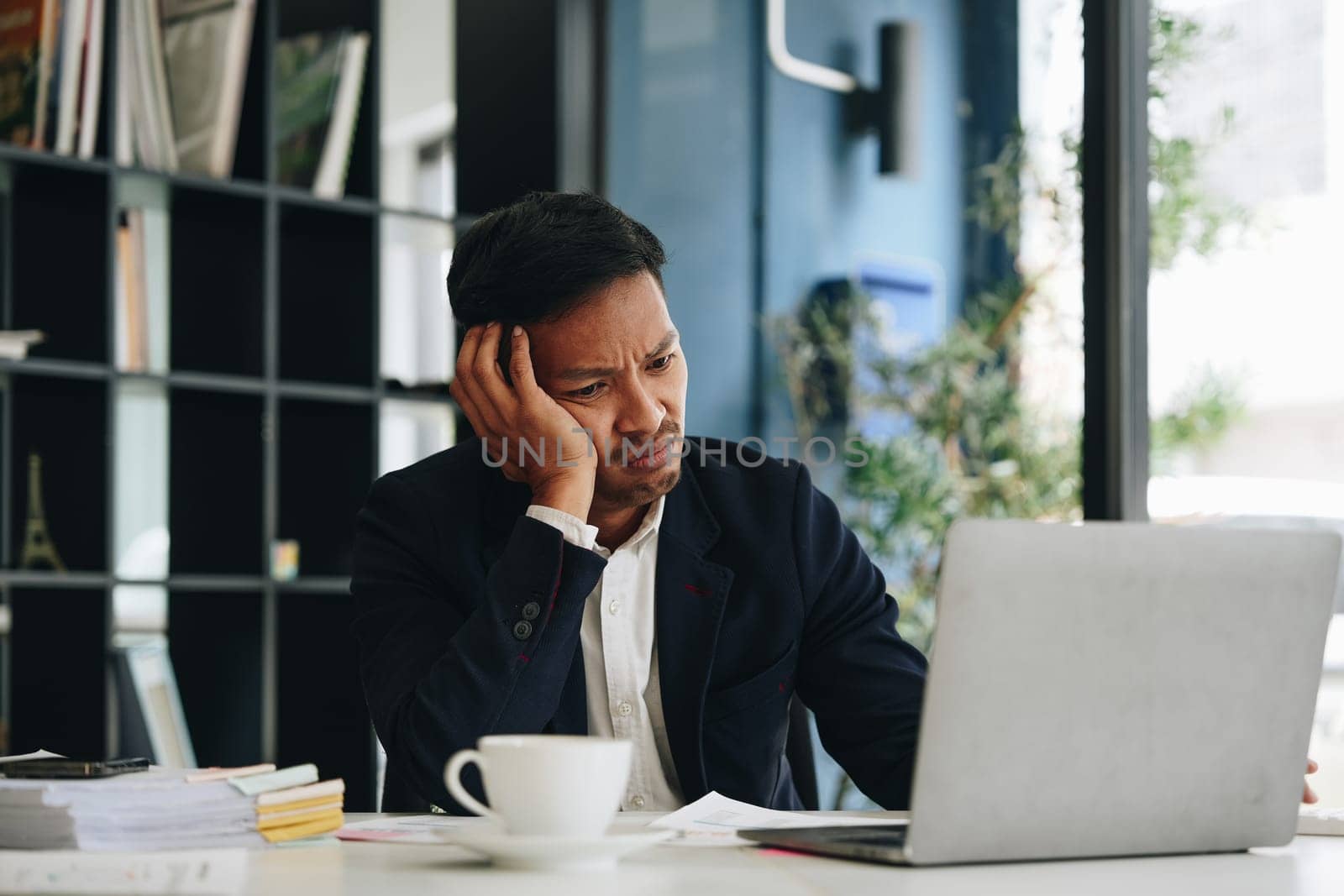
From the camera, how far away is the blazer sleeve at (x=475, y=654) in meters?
1.44

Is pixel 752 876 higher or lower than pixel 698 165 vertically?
lower

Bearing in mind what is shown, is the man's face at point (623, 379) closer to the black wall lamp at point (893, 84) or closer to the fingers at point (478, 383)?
the fingers at point (478, 383)

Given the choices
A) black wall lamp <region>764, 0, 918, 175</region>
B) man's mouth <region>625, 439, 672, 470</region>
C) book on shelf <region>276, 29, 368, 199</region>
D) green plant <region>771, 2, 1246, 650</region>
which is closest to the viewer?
man's mouth <region>625, 439, 672, 470</region>

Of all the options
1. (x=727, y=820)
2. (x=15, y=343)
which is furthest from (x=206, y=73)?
(x=727, y=820)

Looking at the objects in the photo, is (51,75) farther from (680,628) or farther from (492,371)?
(680,628)

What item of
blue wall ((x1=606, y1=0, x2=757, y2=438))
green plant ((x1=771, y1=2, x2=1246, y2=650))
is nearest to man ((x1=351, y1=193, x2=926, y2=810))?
blue wall ((x1=606, y1=0, x2=757, y2=438))

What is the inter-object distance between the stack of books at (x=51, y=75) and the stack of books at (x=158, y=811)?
69.6 inches

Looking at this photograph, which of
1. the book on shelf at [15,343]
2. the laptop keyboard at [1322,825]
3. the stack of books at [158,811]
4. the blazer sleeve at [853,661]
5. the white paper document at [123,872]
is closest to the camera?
the white paper document at [123,872]

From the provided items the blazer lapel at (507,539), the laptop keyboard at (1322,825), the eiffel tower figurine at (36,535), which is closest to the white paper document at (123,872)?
the blazer lapel at (507,539)

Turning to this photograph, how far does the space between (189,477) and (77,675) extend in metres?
0.42

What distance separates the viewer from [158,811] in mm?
1036

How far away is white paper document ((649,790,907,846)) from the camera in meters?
1.11

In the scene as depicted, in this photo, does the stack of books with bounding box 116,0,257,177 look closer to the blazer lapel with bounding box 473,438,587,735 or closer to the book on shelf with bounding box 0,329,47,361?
the book on shelf with bounding box 0,329,47,361

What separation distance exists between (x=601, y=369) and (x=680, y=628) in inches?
11.9
